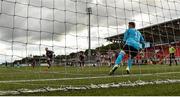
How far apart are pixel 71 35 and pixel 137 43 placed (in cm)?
301

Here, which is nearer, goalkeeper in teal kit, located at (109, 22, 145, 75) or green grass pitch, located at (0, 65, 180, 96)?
green grass pitch, located at (0, 65, 180, 96)

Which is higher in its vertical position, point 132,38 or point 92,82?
point 132,38

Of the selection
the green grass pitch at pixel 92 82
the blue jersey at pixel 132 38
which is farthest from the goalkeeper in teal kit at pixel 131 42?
the green grass pitch at pixel 92 82

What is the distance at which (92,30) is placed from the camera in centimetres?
1023

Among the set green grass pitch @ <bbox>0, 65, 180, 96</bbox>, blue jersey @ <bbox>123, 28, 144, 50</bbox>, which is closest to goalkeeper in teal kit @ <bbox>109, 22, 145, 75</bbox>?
blue jersey @ <bbox>123, 28, 144, 50</bbox>

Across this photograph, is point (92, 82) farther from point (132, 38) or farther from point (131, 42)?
point (132, 38)

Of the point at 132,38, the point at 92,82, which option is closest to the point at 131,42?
the point at 132,38

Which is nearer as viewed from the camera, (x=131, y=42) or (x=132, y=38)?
(x=131, y=42)

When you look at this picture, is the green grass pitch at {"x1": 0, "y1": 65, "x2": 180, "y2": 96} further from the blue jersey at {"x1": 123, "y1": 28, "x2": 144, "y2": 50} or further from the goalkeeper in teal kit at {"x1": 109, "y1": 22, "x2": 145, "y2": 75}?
the blue jersey at {"x1": 123, "y1": 28, "x2": 144, "y2": 50}

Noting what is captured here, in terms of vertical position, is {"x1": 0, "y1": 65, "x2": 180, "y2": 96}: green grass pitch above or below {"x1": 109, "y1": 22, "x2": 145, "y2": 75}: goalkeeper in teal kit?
below

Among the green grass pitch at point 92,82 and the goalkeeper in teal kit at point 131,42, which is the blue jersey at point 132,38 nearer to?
the goalkeeper in teal kit at point 131,42

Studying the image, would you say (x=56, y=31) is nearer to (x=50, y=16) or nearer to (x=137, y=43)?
(x=50, y=16)

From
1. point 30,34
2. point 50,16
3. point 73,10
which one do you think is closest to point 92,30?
point 73,10

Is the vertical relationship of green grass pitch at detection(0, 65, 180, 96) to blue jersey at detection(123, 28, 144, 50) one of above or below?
below
